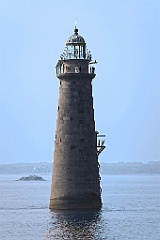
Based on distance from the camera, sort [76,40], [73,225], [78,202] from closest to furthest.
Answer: [73,225], [78,202], [76,40]

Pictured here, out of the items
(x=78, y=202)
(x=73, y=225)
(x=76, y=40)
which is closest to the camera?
(x=73, y=225)

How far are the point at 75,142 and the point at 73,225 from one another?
7264 mm

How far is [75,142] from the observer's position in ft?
204

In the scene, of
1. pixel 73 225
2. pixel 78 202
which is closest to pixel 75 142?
pixel 78 202

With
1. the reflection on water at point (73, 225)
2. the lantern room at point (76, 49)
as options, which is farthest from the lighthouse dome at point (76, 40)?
the reflection on water at point (73, 225)

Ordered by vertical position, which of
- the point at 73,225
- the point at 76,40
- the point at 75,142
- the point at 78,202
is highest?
the point at 76,40

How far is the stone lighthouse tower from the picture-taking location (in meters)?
61.8

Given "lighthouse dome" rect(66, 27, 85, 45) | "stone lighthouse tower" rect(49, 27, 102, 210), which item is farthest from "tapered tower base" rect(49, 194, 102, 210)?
"lighthouse dome" rect(66, 27, 85, 45)

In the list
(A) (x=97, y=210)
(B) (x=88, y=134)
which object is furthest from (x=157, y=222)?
(B) (x=88, y=134)

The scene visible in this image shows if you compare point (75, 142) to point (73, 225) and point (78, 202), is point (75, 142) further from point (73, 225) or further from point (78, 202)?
point (73, 225)

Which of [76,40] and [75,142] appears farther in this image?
[76,40]

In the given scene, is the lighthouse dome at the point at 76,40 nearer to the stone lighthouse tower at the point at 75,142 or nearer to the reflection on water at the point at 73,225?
the stone lighthouse tower at the point at 75,142

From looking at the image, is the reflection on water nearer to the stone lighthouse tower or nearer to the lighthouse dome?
the stone lighthouse tower

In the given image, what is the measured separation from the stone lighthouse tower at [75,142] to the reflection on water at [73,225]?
2.07 feet
